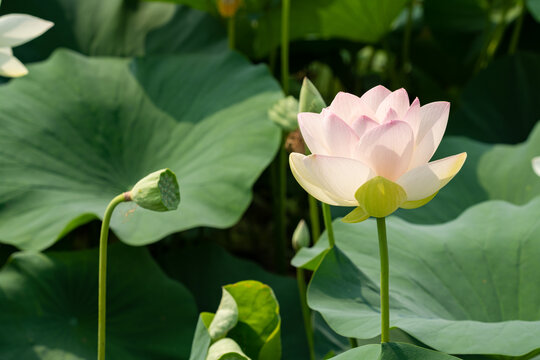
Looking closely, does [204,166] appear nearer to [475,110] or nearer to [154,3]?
[154,3]

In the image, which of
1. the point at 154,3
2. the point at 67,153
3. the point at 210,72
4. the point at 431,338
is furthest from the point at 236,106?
the point at 431,338

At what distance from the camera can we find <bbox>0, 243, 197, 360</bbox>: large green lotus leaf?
1029 millimetres

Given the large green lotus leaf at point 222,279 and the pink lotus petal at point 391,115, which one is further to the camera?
the large green lotus leaf at point 222,279

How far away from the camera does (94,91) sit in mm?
1356

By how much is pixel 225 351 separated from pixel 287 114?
496 mm

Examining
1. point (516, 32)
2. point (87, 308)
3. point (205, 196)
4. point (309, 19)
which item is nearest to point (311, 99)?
point (205, 196)

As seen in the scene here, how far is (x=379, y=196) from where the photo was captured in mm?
525

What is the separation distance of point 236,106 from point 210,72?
0.14 metres

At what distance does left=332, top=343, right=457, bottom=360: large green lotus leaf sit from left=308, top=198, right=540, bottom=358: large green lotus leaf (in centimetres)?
6

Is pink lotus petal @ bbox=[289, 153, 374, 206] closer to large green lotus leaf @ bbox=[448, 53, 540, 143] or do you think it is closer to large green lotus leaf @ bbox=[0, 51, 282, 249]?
large green lotus leaf @ bbox=[0, 51, 282, 249]

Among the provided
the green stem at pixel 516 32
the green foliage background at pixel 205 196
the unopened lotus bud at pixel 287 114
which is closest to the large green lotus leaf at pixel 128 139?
the green foliage background at pixel 205 196

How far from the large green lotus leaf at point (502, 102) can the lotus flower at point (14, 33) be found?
1321mm

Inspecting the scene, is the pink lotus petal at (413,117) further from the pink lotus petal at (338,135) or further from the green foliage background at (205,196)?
the green foliage background at (205,196)

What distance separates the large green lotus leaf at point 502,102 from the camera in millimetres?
1694
